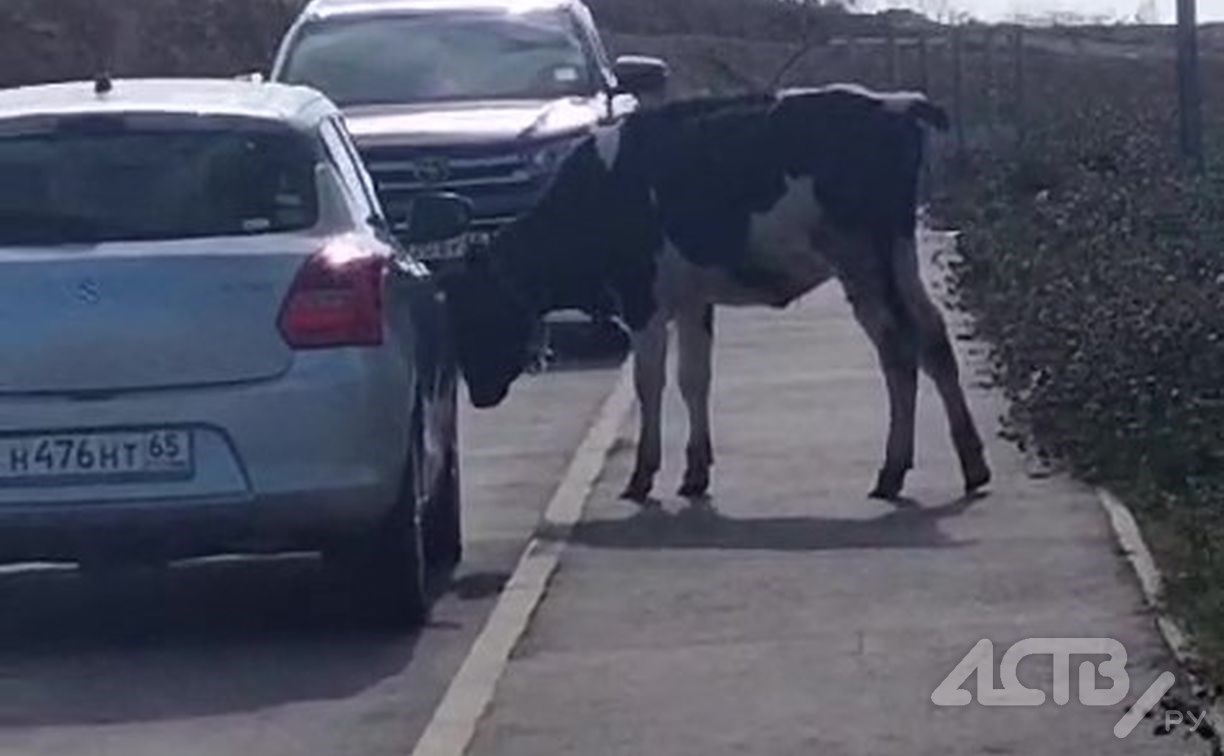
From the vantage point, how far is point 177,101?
13344 millimetres

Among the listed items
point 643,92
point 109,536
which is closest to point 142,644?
point 109,536

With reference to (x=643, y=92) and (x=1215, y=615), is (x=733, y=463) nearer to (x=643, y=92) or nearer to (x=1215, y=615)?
(x=1215, y=615)

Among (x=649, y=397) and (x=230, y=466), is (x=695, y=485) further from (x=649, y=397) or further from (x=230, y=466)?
(x=230, y=466)

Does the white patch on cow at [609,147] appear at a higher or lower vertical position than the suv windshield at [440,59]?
higher

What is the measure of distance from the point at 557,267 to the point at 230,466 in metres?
4.03

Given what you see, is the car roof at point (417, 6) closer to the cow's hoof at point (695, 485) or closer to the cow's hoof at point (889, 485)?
the cow's hoof at point (695, 485)

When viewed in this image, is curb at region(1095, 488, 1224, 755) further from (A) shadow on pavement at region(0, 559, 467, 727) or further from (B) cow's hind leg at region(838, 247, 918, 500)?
(A) shadow on pavement at region(0, 559, 467, 727)

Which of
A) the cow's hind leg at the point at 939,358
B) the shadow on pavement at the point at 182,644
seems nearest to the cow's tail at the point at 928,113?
the cow's hind leg at the point at 939,358

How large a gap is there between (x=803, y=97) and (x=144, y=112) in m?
3.86

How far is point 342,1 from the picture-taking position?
25875mm

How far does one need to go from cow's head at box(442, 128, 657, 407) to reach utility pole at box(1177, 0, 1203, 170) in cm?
1029

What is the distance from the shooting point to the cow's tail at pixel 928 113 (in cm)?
1602
